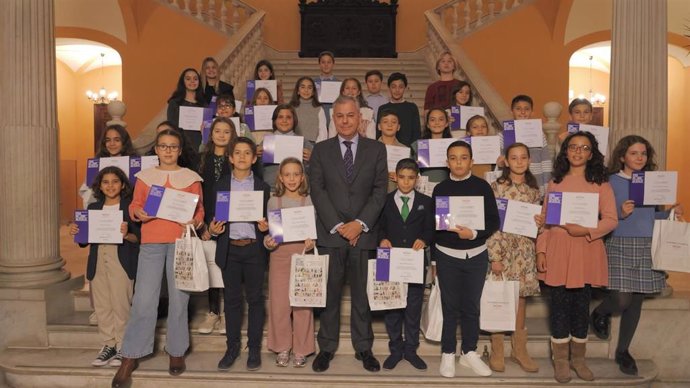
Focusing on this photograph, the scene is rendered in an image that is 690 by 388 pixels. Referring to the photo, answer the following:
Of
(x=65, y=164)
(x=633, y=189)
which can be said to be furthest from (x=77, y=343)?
(x=65, y=164)

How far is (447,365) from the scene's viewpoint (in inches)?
171

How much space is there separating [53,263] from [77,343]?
83 centimetres

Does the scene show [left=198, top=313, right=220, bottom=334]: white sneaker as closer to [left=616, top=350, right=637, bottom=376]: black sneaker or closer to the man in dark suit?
the man in dark suit

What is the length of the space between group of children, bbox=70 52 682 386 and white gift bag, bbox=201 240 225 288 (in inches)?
3.0

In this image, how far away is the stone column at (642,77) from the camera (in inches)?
203

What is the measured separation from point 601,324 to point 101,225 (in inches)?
164

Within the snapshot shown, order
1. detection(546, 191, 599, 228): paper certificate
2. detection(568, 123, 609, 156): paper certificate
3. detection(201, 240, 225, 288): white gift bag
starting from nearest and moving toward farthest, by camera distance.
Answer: detection(546, 191, 599, 228): paper certificate < detection(201, 240, 225, 288): white gift bag < detection(568, 123, 609, 156): paper certificate

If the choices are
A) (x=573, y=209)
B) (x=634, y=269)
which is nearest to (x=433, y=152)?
(x=573, y=209)

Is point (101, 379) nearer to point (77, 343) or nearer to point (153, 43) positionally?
point (77, 343)

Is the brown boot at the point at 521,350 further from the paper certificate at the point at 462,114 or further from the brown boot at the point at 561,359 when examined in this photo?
the paper certificate at the point at 462,114

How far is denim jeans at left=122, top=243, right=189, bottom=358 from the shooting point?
4375mm

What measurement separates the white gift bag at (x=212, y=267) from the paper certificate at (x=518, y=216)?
2281mm

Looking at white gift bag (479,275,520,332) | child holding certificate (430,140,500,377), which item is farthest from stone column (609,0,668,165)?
white gift bag (479,275,520,332)

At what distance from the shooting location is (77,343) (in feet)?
16.4
